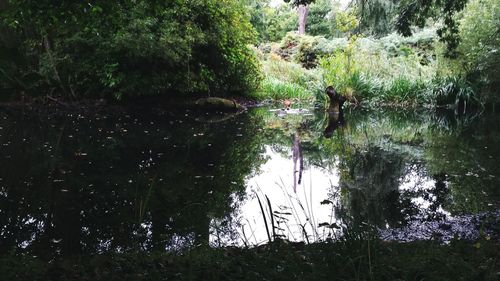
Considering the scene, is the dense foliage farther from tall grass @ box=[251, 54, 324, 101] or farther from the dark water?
tall grass @ box=[251, 54, 324, 101]

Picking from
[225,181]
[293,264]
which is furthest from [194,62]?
[293,264]

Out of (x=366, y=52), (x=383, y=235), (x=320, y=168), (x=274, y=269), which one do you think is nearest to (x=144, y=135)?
(x=320, y=168)

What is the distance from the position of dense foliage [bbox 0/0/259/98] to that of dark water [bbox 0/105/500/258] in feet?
6.48

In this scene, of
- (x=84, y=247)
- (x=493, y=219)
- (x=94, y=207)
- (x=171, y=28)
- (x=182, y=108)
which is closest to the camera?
(x=84, y=247)

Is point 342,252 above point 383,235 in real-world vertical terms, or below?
below

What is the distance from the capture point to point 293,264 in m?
2.56

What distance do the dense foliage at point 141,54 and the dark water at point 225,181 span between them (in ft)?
6.48

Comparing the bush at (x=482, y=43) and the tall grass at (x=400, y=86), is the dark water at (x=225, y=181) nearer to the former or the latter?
the bush at (x=482, y=43)

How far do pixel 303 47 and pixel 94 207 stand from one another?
21197 millimetres

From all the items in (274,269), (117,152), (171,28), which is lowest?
(274,269)

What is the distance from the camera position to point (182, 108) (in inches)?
504

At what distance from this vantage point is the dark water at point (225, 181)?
3803 mm

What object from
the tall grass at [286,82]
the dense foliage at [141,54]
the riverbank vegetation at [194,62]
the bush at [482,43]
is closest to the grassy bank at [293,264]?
the riverbank vegetation at [194,62]

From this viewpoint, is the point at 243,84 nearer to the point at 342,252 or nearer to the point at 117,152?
the point at 117,152
